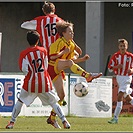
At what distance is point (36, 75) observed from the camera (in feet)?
38.1

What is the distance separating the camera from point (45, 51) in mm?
11609

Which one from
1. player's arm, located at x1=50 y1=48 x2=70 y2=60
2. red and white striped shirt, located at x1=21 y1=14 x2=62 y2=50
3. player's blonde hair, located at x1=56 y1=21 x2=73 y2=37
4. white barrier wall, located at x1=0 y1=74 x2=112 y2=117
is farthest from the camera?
white barrier wall, located at x1=0 y1=74 x2=112 y2=117

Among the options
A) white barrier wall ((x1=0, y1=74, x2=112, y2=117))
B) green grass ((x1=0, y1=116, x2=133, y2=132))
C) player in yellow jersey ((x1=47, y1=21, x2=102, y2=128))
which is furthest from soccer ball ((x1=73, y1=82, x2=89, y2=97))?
white barrier wall ((x1=0, y1=74, x2=112, y2=117))

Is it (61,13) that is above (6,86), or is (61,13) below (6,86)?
above

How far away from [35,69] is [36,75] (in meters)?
0.10

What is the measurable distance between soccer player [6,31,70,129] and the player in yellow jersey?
0.55 m

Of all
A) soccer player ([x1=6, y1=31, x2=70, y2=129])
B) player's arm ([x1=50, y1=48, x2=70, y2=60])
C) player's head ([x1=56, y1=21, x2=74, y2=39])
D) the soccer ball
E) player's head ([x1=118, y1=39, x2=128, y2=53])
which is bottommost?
the soccer ball

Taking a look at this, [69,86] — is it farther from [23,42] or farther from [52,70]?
[23,42]

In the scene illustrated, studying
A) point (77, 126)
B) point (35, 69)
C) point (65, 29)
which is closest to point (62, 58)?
point (65, 29)

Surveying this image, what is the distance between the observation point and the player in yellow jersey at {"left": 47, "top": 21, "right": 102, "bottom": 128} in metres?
12.1

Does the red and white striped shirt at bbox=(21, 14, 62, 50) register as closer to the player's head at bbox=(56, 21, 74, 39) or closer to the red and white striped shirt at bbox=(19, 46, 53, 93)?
the player's head at bbox=(56, 21, 74, 39)

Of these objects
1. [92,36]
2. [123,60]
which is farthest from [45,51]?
[92,36]

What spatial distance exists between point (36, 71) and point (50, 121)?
1.34m

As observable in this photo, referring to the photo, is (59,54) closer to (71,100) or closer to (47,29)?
(47,29)
